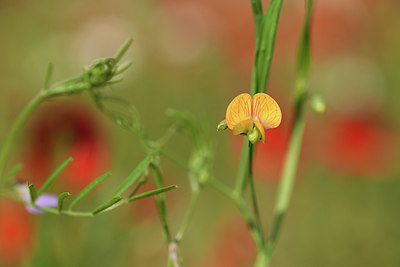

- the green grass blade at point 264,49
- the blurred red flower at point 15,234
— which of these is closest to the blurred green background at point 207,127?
the blurred red flower at point 15,234

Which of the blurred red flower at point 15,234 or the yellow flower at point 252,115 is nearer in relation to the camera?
the yellow flower at point 252,115

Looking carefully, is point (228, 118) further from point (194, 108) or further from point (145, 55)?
point (145, 55)

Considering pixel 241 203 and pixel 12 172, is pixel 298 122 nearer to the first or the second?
pixel 241 203

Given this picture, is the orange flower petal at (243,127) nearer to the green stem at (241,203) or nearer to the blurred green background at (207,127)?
the green stem at (241,203)

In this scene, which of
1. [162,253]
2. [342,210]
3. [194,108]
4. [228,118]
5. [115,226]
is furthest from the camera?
[194,108]

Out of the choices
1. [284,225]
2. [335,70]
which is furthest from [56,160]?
[335,70]

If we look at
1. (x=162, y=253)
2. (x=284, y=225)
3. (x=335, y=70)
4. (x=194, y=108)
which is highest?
(x=335, y=70)

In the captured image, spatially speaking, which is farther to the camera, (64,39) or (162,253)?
(64,39)
